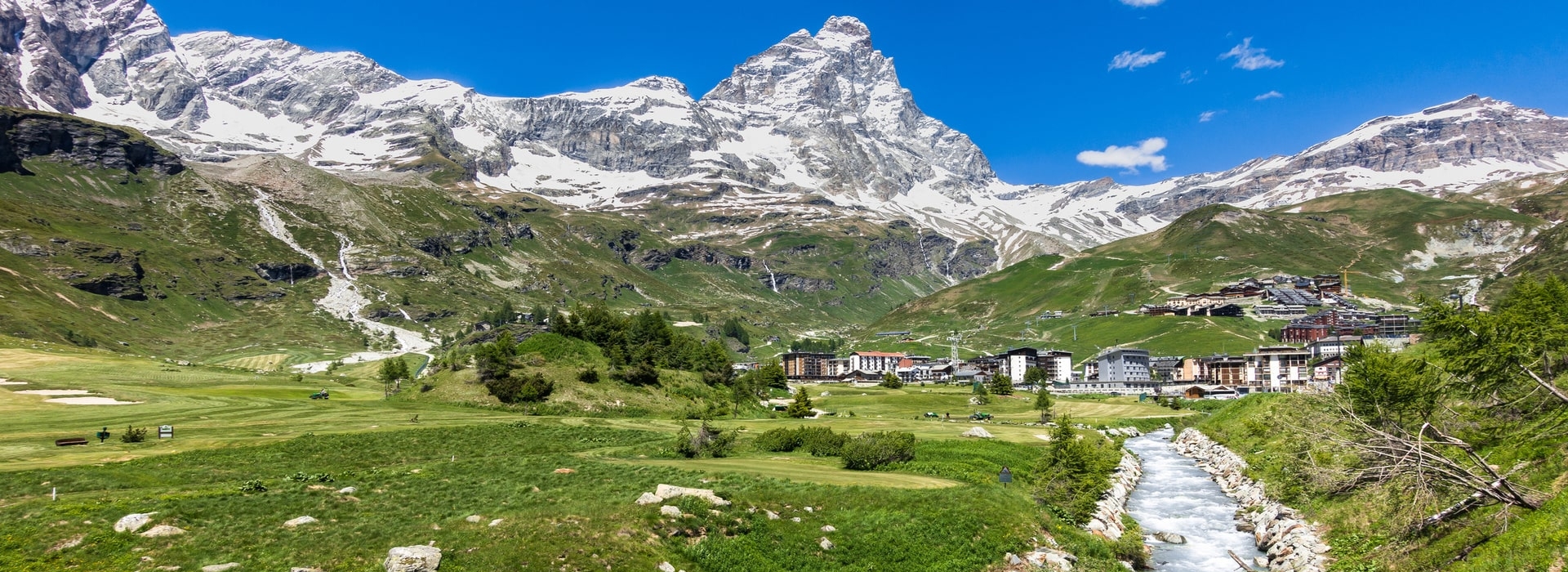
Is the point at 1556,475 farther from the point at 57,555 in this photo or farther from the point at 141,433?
the point at 141,433

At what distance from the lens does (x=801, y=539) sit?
3275 centimetres

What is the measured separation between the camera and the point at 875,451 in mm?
53188

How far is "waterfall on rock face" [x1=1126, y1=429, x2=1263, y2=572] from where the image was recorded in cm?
→ 3997

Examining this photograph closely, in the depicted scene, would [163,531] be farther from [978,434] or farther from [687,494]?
[978,434]

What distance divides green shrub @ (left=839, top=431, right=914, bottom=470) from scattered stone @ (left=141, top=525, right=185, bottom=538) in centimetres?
3589

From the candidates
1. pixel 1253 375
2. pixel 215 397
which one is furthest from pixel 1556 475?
pixel 1253 375

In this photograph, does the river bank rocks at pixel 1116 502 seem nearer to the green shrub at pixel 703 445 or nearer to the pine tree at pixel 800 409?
the green shrub at pixel 703 445

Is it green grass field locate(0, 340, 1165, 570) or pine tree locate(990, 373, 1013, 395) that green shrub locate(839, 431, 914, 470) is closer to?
green grass field locate(0, 340, 1165, 570)

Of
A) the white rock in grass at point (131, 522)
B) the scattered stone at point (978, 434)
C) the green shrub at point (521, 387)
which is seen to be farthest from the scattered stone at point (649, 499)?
the green shrub at point (521, 387)

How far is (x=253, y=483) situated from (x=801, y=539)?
24.7 meters

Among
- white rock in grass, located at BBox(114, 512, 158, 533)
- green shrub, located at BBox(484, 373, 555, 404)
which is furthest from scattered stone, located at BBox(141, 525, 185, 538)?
green shrub, located at BBox(484, 373, 555, 404)

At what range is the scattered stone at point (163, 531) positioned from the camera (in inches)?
1032

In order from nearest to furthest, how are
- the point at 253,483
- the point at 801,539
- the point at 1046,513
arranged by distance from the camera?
the point at 801,539 → the point at 253,483 → the point at 1046,513

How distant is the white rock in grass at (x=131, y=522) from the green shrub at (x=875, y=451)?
36.7 metres
